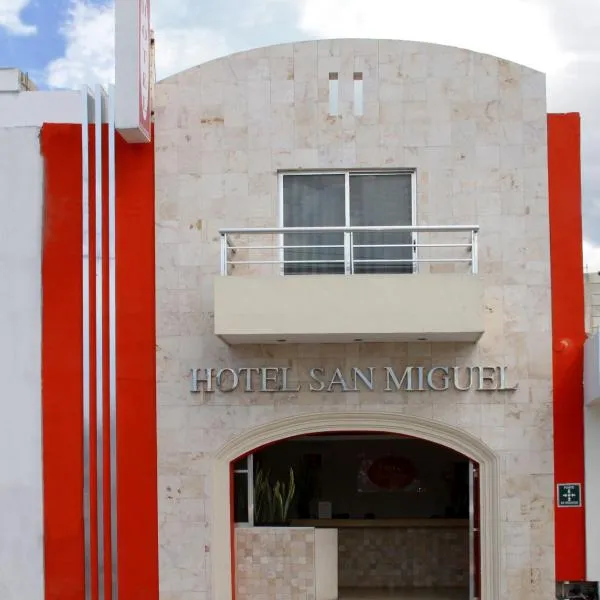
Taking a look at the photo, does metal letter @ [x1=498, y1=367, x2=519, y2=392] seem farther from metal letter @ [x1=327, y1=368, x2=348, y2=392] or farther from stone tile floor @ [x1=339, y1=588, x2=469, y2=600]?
stone tile floor @ [x1=339, y1=588, x2=469, y2=600]

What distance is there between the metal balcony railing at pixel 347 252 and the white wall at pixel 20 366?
116 inches

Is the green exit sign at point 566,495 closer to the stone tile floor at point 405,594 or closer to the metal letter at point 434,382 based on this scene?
the metal letter at point 434,382

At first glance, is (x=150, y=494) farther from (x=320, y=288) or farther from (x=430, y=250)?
(x=430, y=250)

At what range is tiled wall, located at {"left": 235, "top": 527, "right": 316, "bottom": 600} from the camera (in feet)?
46.0

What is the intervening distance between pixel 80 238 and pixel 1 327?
5.64 ft

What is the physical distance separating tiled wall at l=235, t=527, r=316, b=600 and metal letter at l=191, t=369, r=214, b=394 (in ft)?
7.19

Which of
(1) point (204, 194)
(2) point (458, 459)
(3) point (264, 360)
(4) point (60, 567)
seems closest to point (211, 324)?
(3) point (264, 360)

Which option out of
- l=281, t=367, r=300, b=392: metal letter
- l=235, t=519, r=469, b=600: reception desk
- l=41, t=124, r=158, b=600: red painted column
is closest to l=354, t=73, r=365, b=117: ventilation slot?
l=41, t=124, r=158, b=600: red painted column

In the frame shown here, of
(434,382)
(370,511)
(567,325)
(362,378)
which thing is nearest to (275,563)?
(362,378)

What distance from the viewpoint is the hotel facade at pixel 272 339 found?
13.7 meters

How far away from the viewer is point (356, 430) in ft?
45.4

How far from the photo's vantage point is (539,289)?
13758mm

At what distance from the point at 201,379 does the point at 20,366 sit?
2639 mm

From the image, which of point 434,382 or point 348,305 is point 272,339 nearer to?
point 348,305
